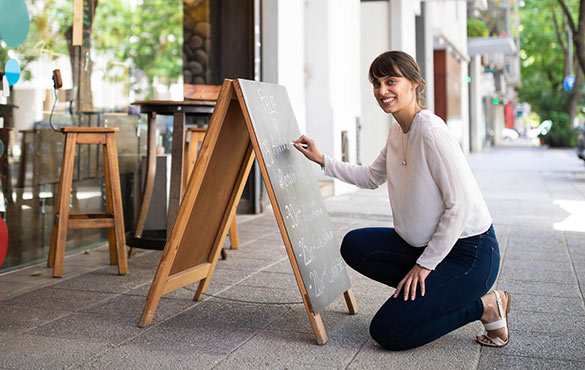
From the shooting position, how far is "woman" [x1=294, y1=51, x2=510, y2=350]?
124 inches

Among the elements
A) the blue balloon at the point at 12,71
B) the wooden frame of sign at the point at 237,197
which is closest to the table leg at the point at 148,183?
the blue balloon at the point at 12,71

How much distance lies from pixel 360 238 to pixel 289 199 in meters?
0.47

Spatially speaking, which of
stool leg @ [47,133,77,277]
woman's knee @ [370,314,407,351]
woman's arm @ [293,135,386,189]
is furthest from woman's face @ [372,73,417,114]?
stool leg @ [47,133,77,277]

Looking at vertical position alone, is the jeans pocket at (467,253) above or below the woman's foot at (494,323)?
above

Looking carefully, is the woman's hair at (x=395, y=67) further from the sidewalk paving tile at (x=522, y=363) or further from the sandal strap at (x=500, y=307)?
the sidewalk paving tile at (x=522, y=363)

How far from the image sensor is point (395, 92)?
10.7ft

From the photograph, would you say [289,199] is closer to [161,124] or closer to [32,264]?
[32,264]

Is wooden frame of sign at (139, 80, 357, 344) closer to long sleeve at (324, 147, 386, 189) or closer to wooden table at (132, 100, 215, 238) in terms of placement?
long sleeve at (324, 147, 386, 189)

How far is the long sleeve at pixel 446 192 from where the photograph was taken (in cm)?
312

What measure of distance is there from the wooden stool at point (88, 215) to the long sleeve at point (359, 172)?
5.83 feet

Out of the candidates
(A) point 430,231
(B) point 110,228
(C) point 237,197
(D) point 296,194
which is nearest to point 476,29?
(B) point 110,228

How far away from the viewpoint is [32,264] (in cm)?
525

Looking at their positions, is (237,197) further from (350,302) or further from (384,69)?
(384,69)

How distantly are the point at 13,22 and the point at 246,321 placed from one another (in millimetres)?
2878
